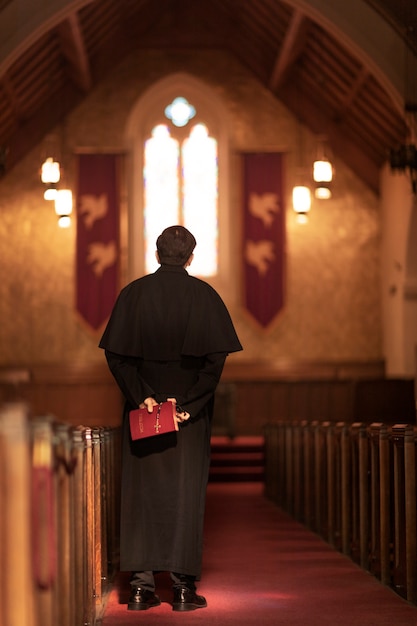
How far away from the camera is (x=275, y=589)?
504 cm

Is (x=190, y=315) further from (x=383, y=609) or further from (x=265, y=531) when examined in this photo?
(x=265, y=531)

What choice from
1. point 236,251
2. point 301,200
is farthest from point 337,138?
point 301,200

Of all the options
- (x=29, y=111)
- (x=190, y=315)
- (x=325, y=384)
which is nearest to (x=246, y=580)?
(x=190, y=315)

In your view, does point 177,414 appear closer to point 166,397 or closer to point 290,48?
point 166,397

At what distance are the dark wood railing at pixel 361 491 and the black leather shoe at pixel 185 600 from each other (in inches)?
36.1

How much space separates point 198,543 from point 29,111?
438 inches

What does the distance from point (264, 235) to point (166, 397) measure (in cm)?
1110

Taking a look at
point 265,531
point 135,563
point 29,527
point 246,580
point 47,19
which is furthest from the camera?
point 47,19

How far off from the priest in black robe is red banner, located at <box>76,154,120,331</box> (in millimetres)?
10838

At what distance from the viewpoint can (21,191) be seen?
15375 millimetres

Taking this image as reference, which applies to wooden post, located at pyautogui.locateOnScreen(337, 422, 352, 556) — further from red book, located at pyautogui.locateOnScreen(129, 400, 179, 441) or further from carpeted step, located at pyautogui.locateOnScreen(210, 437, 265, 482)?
carpeted step, located at pyautogui.locateOnScreen(210, 437, 265, 482)

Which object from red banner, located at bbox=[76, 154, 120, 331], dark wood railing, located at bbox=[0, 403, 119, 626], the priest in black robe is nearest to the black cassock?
the priest in black robe

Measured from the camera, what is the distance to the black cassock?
14.3 feet

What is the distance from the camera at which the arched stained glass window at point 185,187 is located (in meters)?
15.6
